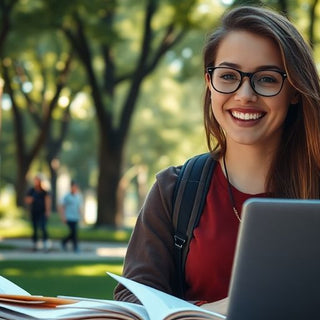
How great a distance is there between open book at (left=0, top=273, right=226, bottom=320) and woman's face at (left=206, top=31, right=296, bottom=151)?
0.62 meters

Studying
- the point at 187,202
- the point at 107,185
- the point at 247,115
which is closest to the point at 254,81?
the point at 247,115

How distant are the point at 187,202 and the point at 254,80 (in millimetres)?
395

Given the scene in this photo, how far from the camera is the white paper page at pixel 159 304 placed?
1883mm

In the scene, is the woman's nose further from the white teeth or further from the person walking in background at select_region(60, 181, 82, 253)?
the person walking in background at select_region(60, 181, 82, 253)

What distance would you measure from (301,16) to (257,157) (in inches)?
856

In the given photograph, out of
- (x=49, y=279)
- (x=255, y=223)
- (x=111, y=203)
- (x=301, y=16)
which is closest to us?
(x=255, y=223)

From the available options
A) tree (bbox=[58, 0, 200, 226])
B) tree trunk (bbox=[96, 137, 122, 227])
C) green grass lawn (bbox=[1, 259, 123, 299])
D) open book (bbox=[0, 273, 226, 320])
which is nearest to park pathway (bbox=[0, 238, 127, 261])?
green grass lawn (bbox=[1, 259, 123, 299])

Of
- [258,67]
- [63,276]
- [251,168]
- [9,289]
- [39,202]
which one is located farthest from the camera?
[39,202]

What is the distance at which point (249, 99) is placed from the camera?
2457 millimetres

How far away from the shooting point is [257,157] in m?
2.67

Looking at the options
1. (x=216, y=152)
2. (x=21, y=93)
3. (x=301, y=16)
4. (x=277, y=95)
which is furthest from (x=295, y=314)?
(x=21, y=93)

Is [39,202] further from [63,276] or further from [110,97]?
[110,97]

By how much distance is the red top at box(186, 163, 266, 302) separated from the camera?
2.48 m

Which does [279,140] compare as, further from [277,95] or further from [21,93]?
[21,93]
